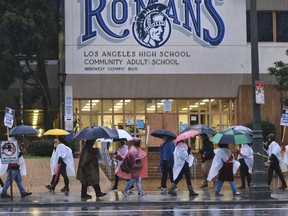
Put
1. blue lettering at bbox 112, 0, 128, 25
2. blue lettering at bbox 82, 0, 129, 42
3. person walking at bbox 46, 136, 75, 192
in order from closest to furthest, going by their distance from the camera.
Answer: person walking at bbox 46, 136, 75, 192, blue lettering at bbox 82, 0, 129, 42, blue lettering at bbox 112, 0, 128, 25

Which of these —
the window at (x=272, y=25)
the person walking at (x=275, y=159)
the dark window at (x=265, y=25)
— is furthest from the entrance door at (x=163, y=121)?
the person walking at (x=275, y=159)

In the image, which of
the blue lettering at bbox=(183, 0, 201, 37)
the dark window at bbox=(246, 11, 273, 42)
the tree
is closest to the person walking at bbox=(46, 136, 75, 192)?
the tree

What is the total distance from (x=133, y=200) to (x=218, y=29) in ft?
55.6

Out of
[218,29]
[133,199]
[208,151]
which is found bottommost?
[133,199]

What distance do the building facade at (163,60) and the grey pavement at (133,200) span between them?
13.3 m

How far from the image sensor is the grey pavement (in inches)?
626

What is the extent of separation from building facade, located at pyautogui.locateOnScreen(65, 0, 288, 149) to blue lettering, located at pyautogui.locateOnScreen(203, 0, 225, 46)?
0.05 metres

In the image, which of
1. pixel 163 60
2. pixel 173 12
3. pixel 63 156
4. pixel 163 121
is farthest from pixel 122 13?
pixel 63 156

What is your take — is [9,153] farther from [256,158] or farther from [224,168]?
[256,158]

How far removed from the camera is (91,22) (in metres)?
30.5

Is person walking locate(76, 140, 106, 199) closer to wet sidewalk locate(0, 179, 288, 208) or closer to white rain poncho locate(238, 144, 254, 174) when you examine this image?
wet sidewalk locate(0, 179, 288, 208)

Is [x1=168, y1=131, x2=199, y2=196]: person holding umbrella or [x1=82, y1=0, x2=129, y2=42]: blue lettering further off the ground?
[x1=82, y1=0, x2=129, y2=42]: blue lettering

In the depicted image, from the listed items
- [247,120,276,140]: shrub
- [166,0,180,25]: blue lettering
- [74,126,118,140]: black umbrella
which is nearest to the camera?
[74,126,118,140]: black umbrella

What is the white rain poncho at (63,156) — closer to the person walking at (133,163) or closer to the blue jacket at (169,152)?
the person walking at (133,163)
